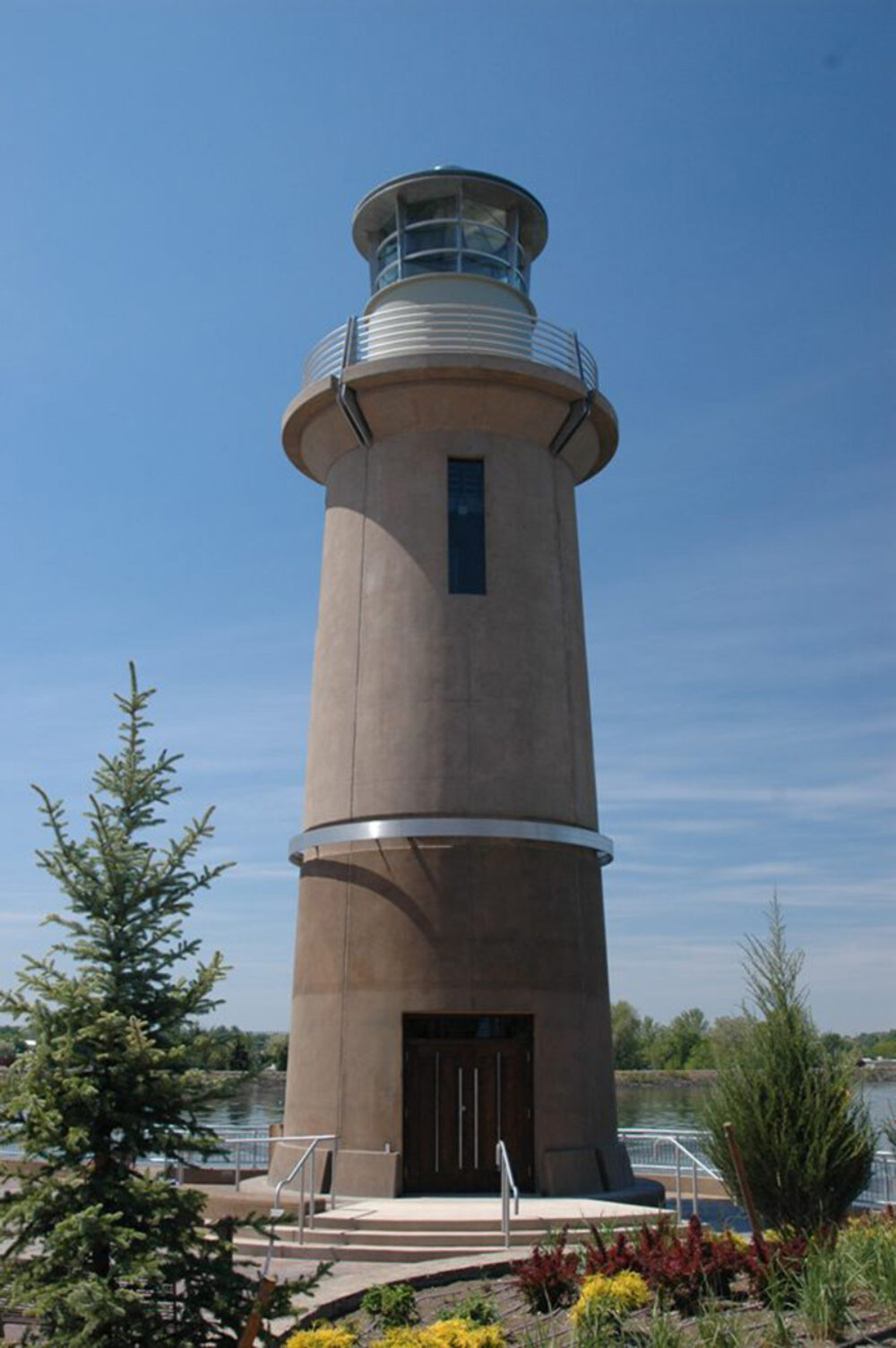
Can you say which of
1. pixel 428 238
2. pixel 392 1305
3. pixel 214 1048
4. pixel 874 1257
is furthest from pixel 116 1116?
pixel 428 238

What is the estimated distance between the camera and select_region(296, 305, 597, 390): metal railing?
18516mm

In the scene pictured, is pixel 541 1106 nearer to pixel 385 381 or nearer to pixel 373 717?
pixel 373 717

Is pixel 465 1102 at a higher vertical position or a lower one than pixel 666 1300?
higher

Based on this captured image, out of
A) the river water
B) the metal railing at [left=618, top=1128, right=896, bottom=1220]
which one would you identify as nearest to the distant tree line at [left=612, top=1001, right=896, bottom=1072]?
the river water

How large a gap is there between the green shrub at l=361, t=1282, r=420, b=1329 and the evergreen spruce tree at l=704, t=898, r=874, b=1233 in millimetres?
3052

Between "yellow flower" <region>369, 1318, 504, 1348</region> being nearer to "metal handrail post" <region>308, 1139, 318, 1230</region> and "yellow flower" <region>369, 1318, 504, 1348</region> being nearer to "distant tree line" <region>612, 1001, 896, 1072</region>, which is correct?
"metal handrail post" <region>308, 1139, 318, 1230</region>

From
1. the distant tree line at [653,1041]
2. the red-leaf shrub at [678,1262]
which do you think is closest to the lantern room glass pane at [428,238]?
the red-leaf shrub at [678,1262]

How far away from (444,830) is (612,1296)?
890cm

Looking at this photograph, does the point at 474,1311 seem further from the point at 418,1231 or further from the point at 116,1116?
the point at 418,1231

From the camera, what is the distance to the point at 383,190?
65.1 ft

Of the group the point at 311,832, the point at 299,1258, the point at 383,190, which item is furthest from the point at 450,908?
the point at 383,190

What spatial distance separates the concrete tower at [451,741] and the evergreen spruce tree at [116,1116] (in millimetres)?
8370

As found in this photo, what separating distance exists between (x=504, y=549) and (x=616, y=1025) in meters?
63.2

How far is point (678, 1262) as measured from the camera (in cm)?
822
